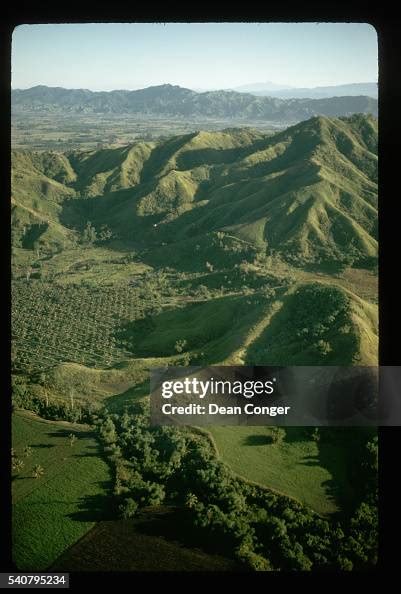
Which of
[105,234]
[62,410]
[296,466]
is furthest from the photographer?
[105,234]

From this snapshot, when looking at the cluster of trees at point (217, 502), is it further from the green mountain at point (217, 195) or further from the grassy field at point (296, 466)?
the green mountain at point (217, 195)

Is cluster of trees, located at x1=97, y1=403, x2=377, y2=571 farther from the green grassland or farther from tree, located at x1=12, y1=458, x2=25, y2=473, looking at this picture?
tree, located at x1=12, y1=458, x2=25, y2=473

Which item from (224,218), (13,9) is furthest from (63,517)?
(224,218)

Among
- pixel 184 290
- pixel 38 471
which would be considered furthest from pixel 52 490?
pixel 184 290

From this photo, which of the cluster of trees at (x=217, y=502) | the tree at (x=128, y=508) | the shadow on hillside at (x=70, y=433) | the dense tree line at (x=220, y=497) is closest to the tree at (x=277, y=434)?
the cluster of trees at (x=217, y=502)

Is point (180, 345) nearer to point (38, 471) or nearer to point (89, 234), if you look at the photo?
point (38, 471)

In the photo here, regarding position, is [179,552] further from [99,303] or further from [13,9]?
[99,303]
